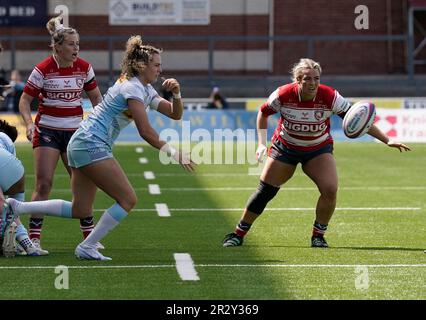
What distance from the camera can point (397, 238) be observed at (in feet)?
38.8

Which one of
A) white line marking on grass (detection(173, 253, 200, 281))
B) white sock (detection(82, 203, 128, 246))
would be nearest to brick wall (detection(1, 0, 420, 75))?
white line marking on grass (detection(173, 253, 200, 281))

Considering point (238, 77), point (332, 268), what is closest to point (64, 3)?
point (238, 77)

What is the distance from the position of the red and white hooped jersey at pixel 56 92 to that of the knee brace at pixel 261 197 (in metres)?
1.85

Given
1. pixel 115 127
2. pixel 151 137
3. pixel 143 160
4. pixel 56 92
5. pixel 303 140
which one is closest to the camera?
pixel 151 137

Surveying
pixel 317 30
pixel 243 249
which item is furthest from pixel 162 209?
pixel 317 30

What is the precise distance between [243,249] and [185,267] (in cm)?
133

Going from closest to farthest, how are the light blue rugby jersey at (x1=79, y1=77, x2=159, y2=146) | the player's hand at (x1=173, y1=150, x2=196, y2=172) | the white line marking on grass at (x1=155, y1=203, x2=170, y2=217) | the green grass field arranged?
1. the green grass field
2. the player's hand at (x1=173, y1=150, x2=196, y2=172)
3. the light blue rugby jersey at (x1=79, y1=77, x2=159, y2=146)
4. the white line marking on grass at (x1=155, y1=203, x2=170, y2=217)

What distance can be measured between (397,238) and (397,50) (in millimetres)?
26741

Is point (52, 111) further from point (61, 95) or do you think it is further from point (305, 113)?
point (305, 113)

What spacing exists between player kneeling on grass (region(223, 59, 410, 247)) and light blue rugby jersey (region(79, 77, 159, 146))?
146 centimetres

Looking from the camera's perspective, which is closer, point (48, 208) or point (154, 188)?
point (48, 208)

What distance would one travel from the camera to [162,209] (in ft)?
48.4

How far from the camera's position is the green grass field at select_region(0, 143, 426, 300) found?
8711mm

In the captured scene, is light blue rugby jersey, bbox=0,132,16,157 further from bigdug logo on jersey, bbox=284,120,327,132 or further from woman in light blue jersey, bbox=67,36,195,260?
bigdug logo on jersey, bbox=284,120,327,132
